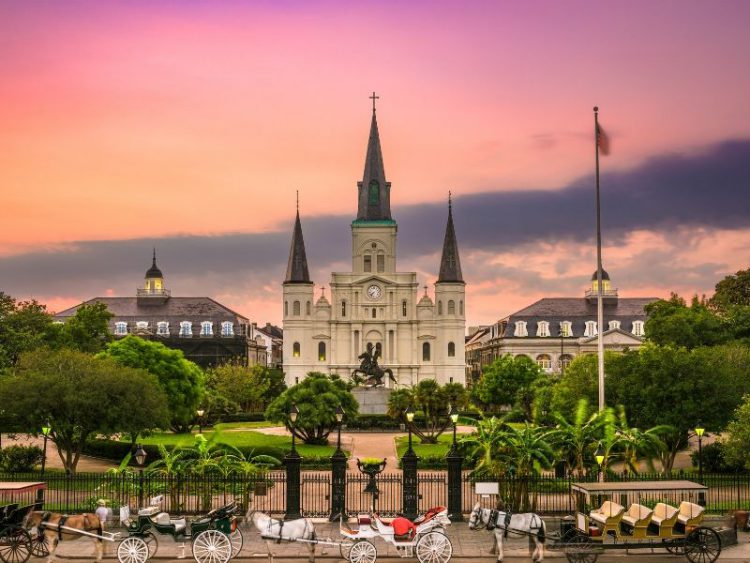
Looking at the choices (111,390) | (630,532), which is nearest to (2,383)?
(111,390)

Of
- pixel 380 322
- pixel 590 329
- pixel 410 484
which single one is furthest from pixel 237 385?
pixel 410 484

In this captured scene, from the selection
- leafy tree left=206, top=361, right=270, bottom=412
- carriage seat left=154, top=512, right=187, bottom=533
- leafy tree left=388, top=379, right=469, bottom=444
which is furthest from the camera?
leafy tree left=206, top=361, right=270, bottom=412

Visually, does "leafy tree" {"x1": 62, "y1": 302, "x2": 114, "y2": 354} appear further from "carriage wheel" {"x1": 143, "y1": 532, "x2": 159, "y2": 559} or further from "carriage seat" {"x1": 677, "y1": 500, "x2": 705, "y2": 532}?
"carriage seat" {"x1": 677, "y1": 500, "x2": 705, "y2": 532}

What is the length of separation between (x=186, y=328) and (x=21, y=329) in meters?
63.2

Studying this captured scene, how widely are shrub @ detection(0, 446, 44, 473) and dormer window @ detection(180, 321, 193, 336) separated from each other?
260ft

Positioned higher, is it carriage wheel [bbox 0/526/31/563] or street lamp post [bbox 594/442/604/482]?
street lamp post [bbox 594/442/604/482]

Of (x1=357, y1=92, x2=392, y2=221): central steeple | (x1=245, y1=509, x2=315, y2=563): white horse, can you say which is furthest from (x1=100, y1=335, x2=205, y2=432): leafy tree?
(x1=357, y1=92, x2=392, y2=221): central steeple

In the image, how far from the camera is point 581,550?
20875 mm

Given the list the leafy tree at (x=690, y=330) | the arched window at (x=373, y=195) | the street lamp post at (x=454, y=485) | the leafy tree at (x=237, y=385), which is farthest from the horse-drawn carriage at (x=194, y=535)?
the arched window at (x=373, y=195)

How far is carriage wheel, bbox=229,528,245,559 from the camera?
22672 mm

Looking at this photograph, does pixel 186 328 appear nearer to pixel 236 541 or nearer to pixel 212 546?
pixel 236 541

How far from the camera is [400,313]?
118 m

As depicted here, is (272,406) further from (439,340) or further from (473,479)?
(439,340)

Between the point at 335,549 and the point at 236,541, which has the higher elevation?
the point at 236,541
